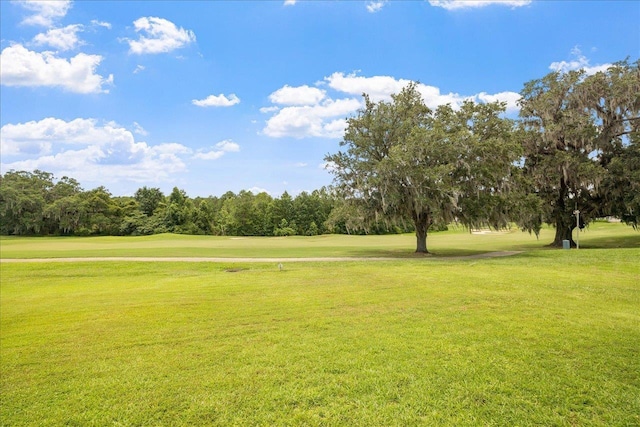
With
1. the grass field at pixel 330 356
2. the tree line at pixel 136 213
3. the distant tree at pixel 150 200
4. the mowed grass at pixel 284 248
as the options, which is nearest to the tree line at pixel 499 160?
the mowed grass at pixel 284 248

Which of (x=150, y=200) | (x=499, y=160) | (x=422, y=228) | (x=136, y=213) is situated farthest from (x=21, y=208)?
(x=499, y=160)

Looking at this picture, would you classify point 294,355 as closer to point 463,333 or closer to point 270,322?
point 270,322

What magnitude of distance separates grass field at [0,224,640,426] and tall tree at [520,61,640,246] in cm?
1481

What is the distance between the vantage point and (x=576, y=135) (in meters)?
21.8

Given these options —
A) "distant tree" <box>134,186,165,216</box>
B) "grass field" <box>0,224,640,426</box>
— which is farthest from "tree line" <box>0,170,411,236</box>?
"grass field" <box>0,224,640,426</box>

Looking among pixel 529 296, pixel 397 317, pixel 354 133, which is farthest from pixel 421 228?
pixel 397 317

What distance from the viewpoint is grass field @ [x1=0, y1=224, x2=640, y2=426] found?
3619 mm

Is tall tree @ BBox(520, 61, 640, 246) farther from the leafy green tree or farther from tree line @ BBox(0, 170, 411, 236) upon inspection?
the leafy green tree

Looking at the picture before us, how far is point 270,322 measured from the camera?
649 centimetres

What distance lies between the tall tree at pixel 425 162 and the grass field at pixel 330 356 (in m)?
10.2

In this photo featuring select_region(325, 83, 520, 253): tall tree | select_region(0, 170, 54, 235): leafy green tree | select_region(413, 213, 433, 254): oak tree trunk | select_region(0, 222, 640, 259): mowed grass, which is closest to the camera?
select_region(325, 83, 520, 253): tall tree

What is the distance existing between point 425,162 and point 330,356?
53.9ft

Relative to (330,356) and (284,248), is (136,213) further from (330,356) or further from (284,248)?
(330,356)

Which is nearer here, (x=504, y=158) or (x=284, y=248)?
(x=504, y=158)
